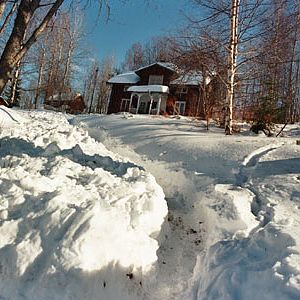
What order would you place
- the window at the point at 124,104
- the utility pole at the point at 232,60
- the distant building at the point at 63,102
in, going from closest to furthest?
the utility pole at the point at 232,60 < the window at the point at 124,104 < the distant building at the point at 63,102

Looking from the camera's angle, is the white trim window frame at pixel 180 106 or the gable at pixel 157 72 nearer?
the white trim window frame at pixel 180 106

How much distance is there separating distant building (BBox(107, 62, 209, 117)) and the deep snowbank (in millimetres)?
20422

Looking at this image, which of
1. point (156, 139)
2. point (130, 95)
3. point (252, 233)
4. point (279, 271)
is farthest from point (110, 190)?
point (130, 95)

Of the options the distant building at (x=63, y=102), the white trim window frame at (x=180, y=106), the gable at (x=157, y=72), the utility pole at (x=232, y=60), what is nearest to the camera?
the utility pole at (x=232, y=60)

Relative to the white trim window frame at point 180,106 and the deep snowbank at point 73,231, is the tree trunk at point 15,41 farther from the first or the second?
the white trim window frame at point 180,106

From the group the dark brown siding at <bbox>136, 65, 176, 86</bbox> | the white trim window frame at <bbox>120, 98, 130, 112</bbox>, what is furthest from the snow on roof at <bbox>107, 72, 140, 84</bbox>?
the white trim window frame at <bbox>120, 98, 130, 112</bbox>

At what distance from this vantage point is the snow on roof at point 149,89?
25391 millimetres

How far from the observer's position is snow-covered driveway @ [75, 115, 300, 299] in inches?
98.5

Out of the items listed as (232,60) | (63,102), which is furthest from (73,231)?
(63,102)

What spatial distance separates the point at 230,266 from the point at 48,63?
95.2 ft

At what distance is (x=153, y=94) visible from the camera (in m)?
26.4

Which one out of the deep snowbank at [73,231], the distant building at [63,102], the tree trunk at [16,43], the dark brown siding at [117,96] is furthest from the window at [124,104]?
the tree trunk at [16,43]

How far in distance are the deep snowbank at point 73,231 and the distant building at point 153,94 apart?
67.0 feet

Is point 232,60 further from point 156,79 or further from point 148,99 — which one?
point 148,99
